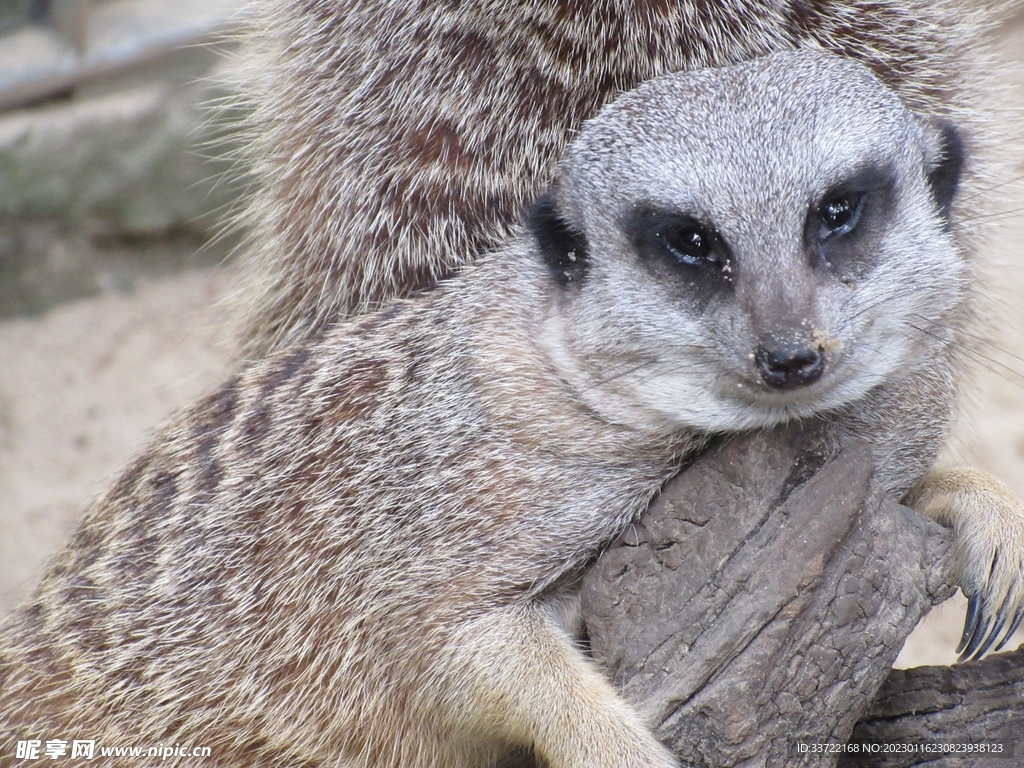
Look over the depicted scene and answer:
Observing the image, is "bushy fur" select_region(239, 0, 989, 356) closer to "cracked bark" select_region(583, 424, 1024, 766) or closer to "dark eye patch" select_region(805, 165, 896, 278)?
"dark eye patch" select_region(805, 165, 896, 278)

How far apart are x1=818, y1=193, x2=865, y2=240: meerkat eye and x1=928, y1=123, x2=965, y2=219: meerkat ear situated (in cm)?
33

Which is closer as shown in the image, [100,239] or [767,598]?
[767,598]

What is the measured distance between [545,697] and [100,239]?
4.84m

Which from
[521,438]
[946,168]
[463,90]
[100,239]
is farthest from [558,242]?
[100,239]

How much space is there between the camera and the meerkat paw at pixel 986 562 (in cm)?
273

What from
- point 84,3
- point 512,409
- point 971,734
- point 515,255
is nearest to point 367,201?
point 515,255

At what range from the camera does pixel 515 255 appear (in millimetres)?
2738

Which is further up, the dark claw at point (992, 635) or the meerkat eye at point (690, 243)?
the meerkat eye at point (690, 243)

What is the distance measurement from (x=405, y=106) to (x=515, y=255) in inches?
23.0

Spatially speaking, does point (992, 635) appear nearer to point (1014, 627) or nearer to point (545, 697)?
point (1014, 627)

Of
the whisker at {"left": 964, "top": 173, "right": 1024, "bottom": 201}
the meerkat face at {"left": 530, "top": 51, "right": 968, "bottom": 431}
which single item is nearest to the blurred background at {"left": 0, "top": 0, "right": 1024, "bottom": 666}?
the whisker at {"left": 964, "top": 173, "right": 1024, "bottom": 201}

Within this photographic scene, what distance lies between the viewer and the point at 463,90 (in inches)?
117

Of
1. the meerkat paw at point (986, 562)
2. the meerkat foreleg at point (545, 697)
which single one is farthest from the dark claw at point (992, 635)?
the meerkat foreleg at point (545, 697)

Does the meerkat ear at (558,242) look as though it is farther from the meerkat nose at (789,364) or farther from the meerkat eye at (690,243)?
the meerkat nose at (789,364)
